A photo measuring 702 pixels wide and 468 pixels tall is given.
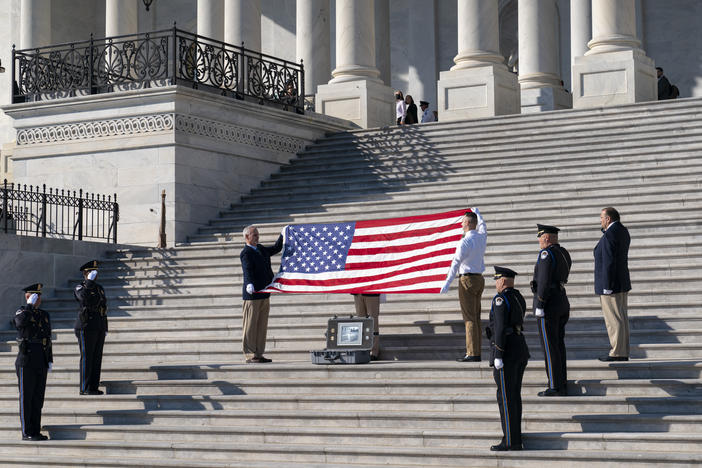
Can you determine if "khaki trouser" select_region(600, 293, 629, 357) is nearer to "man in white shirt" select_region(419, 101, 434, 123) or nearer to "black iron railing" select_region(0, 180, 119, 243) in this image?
"black iron railing" select_region(0, 180, 119, 243)

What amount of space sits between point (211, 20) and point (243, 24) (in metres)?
3.76

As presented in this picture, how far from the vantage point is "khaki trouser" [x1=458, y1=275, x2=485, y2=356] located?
601 inches

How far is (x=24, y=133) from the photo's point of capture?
1023 inches

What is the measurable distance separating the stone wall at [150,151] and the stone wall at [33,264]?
274 cm

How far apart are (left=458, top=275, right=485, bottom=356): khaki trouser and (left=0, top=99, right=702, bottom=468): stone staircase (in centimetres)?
35

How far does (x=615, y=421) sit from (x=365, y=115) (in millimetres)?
17520

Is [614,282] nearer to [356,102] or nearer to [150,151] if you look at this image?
[150,151]

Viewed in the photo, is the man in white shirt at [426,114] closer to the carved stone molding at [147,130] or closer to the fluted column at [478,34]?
the fluted column at [478,34]

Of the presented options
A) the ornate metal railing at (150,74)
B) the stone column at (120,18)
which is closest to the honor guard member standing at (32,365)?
the ornate metal railing at (150,74)

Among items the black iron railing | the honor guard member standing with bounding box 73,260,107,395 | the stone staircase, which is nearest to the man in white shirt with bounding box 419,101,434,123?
the stone staircase


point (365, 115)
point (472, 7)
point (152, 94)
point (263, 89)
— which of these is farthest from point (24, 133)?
point (472, 7)

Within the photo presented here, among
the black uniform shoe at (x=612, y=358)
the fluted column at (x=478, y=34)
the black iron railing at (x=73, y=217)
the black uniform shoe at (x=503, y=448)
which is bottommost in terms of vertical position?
the black uniform shoe at (x=503, y=448)

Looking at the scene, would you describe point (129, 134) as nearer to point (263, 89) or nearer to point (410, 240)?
point (263, 89)

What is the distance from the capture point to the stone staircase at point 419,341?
44.3 feet
